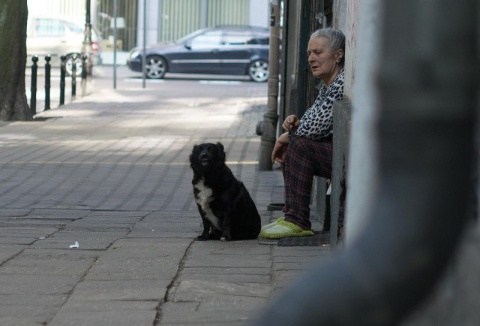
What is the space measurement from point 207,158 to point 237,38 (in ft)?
89.3

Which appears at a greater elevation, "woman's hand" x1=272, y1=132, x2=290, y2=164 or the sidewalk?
"woman's hand" x1=272, y1=132, x2=290, y2=164

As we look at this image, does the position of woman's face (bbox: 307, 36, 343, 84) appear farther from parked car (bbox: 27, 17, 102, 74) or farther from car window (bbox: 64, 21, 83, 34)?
car window (bbox: 64, 21, 83, 34)

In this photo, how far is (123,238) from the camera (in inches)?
269

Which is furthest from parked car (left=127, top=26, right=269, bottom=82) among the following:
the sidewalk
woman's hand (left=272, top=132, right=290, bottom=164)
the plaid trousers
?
the plaid trousers

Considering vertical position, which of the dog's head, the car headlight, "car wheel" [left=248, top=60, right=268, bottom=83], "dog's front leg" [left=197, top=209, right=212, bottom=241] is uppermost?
the dog's head

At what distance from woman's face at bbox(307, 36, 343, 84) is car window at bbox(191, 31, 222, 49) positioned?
26.8 m

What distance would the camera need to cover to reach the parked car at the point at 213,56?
33.0 m

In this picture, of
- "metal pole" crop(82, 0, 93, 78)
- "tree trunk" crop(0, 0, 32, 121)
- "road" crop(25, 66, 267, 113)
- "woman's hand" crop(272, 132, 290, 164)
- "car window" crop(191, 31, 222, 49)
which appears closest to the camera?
"woman's hand" crop(272, 132, 290, 164)

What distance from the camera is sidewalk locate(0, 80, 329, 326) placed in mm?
4570

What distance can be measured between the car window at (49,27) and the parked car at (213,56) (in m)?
2.52

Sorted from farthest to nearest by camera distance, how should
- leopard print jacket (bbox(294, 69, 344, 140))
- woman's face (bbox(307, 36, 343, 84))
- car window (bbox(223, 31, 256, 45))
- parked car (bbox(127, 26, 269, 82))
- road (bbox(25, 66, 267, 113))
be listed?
car window (bbox(223, 31, 256, 45)) → parked car (bbox(127, 26, 269, 82)) → road (bbox(25, 66, 267, 113)) → woman's face (bbox(307, 36, 343, 84)) → leopard print jacket (bbox(294, 69, 344, 140))

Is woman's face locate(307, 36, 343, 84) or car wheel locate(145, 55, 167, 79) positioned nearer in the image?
woman's face locate(307, 36, 343, 84)

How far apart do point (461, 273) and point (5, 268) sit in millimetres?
3478

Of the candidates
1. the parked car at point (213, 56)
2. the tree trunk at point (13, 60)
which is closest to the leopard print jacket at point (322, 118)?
the tree trunk at point (13, 60)
